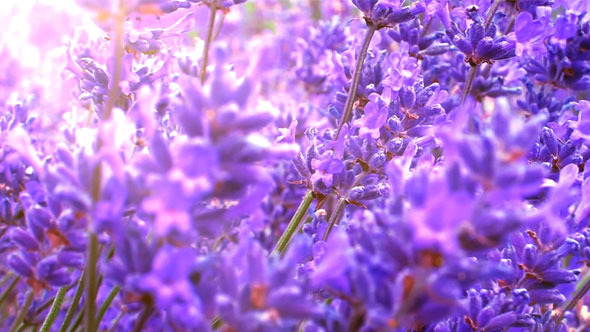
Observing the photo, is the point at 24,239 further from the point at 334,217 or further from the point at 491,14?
the point at 491,14

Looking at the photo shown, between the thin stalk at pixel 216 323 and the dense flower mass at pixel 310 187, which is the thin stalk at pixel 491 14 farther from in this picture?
the thin stalk at pixel 216 323

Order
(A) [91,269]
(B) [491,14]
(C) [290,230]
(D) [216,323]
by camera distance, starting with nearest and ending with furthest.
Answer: (A) [91,269]
(D) [216,323]
(C) [290,230]
(B) [491,14]

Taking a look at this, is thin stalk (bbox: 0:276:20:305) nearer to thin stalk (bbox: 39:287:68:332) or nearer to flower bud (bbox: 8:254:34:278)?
thin stalk (bbox: 39:287:68:332)

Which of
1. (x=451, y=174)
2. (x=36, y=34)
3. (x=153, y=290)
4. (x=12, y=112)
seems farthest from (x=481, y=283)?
(x=36, y=34)

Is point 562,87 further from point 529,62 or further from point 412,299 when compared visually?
point 412,299

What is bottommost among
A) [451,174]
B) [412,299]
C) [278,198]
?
[278,198]

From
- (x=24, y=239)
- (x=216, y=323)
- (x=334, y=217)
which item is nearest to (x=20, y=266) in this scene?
(x=24, y=239)

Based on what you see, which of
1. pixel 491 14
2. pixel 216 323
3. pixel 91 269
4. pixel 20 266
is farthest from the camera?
pixel 491 14

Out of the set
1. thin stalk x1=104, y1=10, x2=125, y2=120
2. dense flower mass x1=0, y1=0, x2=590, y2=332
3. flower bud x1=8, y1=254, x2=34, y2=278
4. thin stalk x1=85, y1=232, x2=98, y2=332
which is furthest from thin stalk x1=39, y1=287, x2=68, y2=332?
thin stalk x1=104, y1=10, x2=125, y2=120
